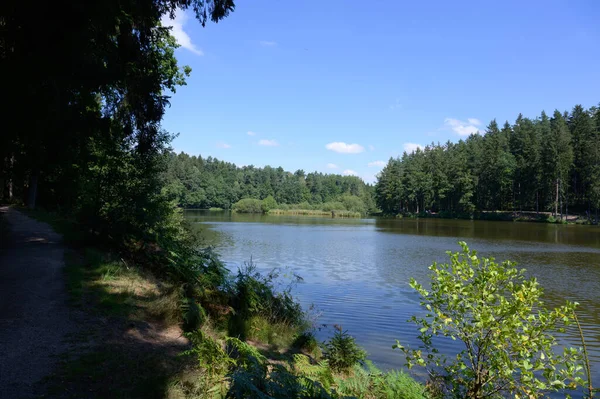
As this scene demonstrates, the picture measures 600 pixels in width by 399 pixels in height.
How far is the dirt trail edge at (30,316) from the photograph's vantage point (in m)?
4.21

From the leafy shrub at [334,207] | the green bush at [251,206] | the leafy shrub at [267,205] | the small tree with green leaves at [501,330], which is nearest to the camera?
the small tree with green leaves at [501,330]

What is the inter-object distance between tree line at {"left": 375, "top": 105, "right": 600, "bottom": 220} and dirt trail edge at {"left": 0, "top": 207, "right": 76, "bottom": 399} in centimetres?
7362

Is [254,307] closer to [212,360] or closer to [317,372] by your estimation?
[317,372]

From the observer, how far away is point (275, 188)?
527 ft

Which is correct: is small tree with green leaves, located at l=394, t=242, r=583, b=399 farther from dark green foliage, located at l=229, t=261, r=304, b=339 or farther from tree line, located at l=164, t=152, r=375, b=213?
tree line, located at l=164, t=152, r=375, b=213

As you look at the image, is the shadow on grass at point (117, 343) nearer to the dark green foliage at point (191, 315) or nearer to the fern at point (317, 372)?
the dark green foliage at point (191, 315)

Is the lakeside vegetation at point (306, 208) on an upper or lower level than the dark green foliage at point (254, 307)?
upper

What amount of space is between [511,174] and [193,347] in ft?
296

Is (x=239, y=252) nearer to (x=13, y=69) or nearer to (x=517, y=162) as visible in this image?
(x=13, y=69)

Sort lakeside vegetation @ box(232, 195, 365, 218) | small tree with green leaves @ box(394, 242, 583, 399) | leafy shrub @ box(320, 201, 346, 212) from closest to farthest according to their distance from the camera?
small tree with green leaves @ box(394, 242, 583, 399) < lakeside vegetation @ box(232, 195, 365, 218) < leafy shrub @ box(320, 201, 346, 212)

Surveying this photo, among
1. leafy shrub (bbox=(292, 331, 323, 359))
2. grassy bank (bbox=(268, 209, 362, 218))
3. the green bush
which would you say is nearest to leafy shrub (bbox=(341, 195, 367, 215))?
grassy bank (bbox=(268, 209, 362, 218))

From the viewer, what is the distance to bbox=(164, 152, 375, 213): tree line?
426 ft

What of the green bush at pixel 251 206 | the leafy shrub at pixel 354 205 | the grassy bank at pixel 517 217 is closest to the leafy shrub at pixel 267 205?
the green bush at pixel 251 206

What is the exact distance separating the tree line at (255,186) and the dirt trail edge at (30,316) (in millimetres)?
106424
